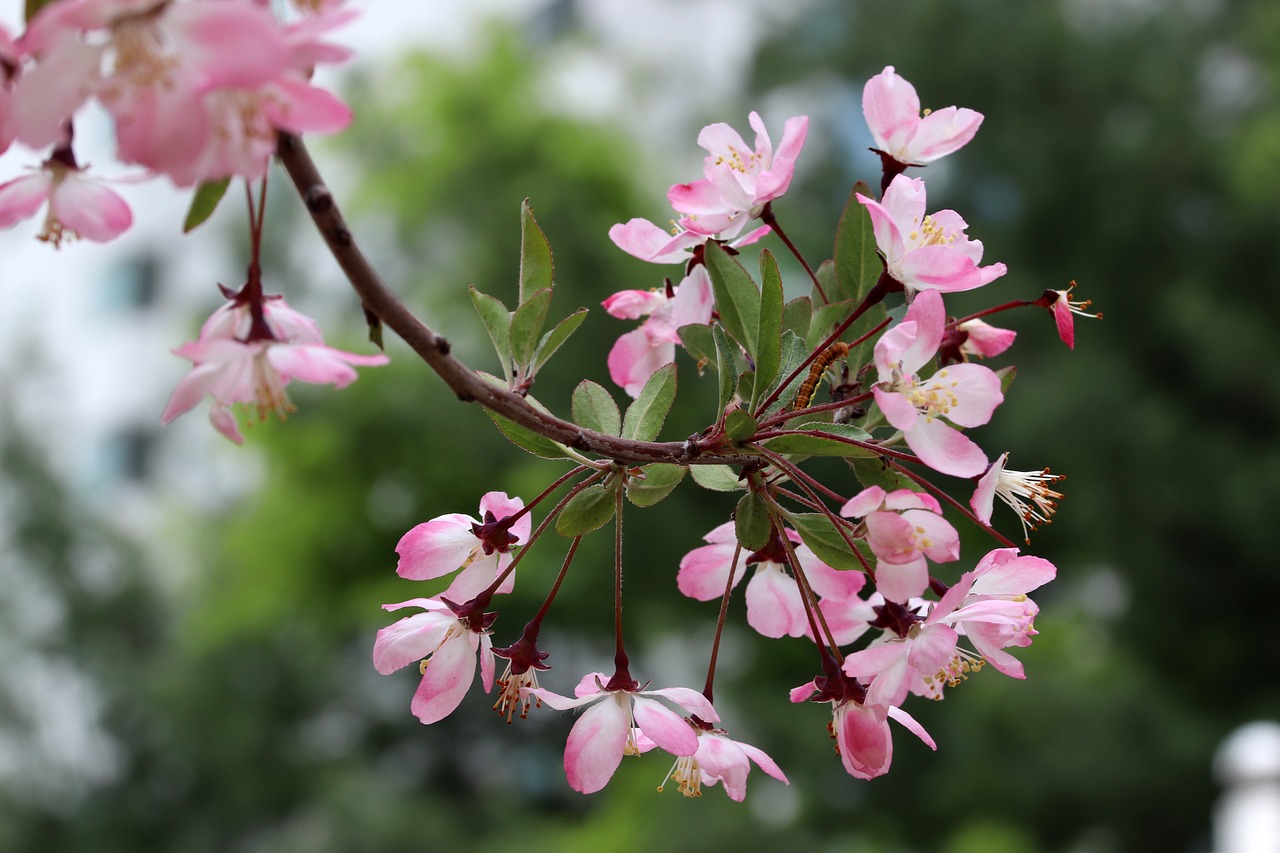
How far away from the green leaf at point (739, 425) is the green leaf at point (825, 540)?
49 mm

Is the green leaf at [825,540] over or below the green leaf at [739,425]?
below

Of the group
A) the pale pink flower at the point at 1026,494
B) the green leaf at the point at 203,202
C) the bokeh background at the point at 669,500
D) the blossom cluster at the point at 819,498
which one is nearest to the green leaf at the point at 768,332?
the blossom cluster at the point at 819,498

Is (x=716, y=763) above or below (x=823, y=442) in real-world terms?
below

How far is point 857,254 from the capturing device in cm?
56

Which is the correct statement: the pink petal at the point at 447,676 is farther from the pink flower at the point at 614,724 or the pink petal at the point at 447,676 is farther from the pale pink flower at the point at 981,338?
the pale pink flower at the point at 981,338

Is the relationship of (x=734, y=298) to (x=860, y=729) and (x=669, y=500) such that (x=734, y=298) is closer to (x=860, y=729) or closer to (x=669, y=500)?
(x=860, y=729)

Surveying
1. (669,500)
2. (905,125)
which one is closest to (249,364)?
(905,125)

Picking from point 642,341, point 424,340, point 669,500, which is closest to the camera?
point 424,340

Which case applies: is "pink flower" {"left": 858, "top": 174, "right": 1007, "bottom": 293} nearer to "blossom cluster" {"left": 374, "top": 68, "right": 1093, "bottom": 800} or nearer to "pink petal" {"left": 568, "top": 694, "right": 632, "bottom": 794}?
"blossom cluster" {"left": 374, "top": 68, "right": 1093, "bottom": 800}

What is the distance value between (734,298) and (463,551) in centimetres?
16

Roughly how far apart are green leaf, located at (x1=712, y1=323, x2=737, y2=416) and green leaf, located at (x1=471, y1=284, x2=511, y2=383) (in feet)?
0.28

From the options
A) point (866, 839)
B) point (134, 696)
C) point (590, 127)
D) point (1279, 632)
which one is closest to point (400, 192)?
point (590, 127)

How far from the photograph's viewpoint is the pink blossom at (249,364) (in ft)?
1.41

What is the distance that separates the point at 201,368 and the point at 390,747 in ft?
23.4
